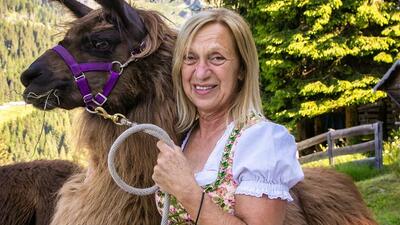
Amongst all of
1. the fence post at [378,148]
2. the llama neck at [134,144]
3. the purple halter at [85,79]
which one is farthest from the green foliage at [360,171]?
the purple halter at [85,79]

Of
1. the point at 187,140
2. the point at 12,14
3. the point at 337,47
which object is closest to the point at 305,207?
the point at 187,140

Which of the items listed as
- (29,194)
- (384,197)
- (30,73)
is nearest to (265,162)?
(30,73)

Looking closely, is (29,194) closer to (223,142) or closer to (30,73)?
(30,73)

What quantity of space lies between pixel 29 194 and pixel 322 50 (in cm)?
1187

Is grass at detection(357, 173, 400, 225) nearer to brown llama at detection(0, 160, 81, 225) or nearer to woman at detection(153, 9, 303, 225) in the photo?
brown llama at detection(0, 160, 81, 225)

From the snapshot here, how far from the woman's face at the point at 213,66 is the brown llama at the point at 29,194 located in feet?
8.71

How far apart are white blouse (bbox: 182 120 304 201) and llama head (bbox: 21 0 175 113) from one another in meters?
0.62

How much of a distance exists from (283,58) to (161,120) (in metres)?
13.9

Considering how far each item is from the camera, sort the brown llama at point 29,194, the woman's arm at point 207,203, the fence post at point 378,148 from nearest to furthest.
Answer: the woman's arm at point 207,203, the brown llama at point 29,194, the fence post at point 378,148

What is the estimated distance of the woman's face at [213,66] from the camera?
1953 mm

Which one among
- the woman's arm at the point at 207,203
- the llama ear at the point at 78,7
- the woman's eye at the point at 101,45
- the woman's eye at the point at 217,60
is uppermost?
the llama ear at the point at 78,7

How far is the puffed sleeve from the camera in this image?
1752mm

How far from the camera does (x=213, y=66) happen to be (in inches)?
77.4

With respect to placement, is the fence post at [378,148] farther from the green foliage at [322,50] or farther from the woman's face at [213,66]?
the woman's face at [213,66]
